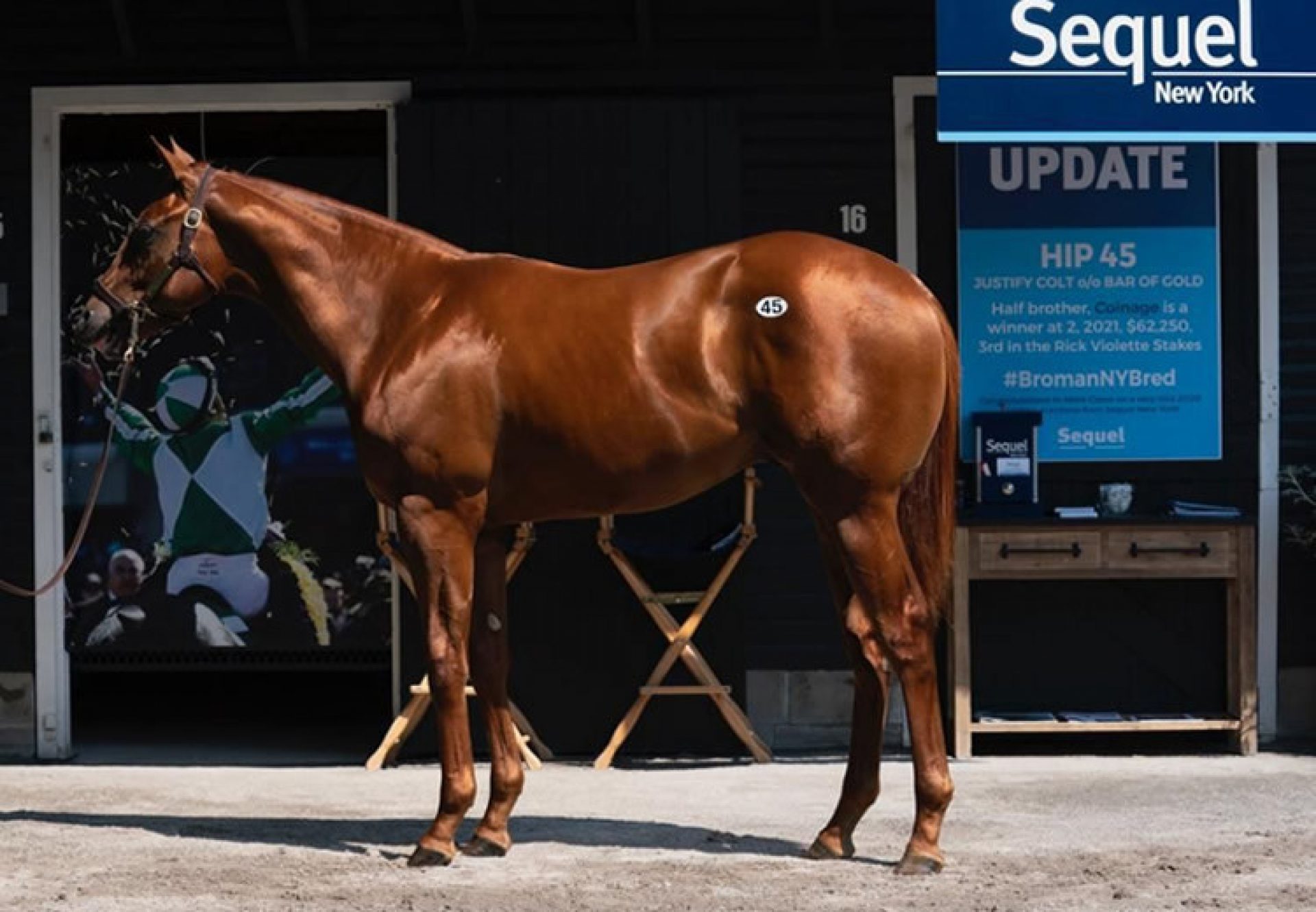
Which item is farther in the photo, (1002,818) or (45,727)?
(45,727)

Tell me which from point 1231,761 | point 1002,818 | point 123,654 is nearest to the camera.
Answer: point 1002,818

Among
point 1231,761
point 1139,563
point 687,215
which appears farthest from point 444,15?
point 1231,761

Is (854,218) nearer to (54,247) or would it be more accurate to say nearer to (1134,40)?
(1134,40)

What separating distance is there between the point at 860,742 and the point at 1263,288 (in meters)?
3.52

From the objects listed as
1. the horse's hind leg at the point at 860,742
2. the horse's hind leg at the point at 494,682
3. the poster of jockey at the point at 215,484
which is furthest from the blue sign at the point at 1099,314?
the horse's hind leg at the point at 494,682

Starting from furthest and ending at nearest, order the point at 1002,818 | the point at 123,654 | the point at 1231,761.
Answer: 1. the point at 123,654
2. the point at 1231,761
3. the point at 1002,818

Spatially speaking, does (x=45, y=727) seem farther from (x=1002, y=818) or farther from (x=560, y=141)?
(x=1002, y=818)

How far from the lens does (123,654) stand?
10.2 metres

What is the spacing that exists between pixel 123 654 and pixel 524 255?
258 centimetres

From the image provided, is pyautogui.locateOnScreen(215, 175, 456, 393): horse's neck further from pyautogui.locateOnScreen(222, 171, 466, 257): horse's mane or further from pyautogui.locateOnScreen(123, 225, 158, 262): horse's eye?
pyautogui.locateOnScreen(123, 225, 158, 262): horse's eye

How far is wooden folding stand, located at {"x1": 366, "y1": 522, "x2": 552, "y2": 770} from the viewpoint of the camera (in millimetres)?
9461

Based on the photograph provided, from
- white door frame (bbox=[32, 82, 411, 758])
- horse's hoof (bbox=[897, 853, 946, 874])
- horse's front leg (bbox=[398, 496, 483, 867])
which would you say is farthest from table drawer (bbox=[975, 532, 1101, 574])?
horse's front leg (bbox=[398, 496, 483, 867])

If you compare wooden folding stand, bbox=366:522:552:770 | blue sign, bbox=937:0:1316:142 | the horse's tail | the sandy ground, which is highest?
blue sign, bbox=937:0:1316:142

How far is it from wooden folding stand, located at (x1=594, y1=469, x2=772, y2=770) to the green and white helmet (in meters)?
2.03
